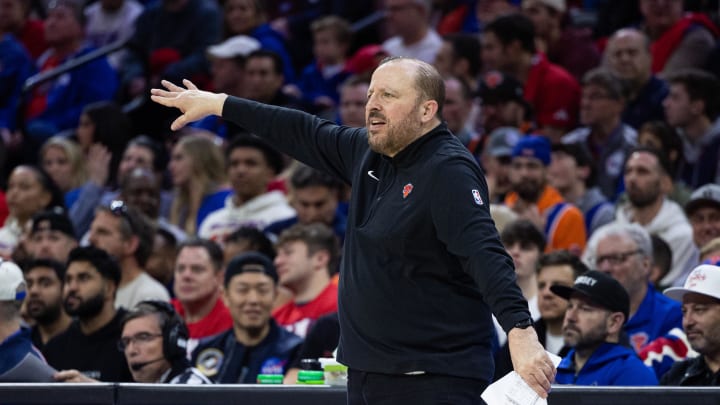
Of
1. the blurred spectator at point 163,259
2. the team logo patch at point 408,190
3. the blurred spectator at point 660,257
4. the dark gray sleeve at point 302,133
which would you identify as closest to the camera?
the team logo patch at point 408,190

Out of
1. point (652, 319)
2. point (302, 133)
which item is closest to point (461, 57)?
point (652, 319)

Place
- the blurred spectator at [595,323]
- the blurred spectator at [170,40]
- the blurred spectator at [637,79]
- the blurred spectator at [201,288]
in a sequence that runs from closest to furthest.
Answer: the blurred spectator at [595,323] < the blurred spectator at [201,288] < the blurred spectator at [637,79] < the blurred spectator at [170,40]

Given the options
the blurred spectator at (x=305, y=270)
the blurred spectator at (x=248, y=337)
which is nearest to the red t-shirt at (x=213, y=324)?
the blurred spectator at (x=305, y=270)

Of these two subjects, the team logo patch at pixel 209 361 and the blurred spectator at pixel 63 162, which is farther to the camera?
the blurred spectator at pixel 63 162

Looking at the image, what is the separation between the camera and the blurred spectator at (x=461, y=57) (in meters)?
11.9

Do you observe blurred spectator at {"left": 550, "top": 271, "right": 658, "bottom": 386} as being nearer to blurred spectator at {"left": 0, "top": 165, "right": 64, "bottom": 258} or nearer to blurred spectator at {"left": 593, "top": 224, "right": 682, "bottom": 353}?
blurred spectator at {"left": 593, "top": 224, "right": 682, "bottom": 353}

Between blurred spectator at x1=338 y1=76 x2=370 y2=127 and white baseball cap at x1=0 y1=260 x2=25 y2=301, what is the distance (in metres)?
4.49

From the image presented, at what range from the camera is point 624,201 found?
9.38 m

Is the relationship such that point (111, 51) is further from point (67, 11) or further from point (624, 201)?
point (624, 201)

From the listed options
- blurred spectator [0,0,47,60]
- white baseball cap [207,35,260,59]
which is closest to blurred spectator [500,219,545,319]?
white baseball cap [207,35,260,59]

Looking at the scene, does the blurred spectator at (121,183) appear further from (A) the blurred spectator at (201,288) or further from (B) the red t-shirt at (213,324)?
(B) the red t-shirt at (213,324)

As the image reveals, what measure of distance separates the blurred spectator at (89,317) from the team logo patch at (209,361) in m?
0.48

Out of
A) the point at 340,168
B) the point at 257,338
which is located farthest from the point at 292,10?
the point at 340,168

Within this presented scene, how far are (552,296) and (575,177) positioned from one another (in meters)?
2.54
